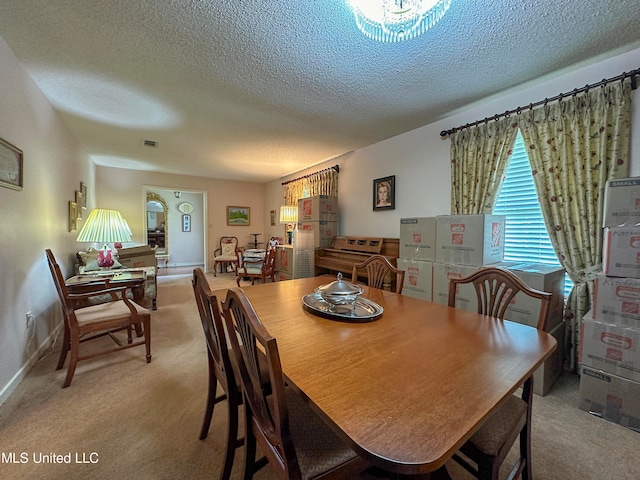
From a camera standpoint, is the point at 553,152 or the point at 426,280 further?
the point at 426,280

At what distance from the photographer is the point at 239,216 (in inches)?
271

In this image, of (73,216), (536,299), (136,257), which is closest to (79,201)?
(73,216)

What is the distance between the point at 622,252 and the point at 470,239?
0.88 m

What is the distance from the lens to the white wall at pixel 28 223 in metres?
1.82

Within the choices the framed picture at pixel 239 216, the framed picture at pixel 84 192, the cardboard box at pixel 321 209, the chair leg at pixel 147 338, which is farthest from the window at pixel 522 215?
the framed picture at pixel 239 216

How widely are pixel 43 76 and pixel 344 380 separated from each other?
129 inches

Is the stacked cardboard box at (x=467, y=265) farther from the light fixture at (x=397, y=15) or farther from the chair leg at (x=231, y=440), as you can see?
the chair leg at (x=231, y=440)

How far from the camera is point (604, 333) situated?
64.0 inches

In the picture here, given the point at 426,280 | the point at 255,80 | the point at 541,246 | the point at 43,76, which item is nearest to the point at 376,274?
the point at 426,280

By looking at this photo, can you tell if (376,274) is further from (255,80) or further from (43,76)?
(43,76)

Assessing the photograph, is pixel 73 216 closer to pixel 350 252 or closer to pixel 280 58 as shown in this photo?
pixel 280 58

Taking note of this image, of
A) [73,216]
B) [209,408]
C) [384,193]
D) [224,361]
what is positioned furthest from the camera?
[384,193]

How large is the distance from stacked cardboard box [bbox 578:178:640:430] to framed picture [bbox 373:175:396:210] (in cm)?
207

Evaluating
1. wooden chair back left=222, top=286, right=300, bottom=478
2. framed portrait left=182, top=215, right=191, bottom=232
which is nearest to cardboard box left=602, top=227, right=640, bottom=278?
wooden chair back left=222, top=286, right=300, bottom=478
